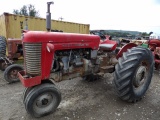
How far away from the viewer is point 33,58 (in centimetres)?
281

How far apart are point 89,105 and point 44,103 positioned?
0.97m

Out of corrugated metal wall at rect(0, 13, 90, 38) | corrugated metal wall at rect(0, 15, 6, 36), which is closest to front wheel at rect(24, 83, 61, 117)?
corrugated metal wall at rect(0, 13, 90, 38)

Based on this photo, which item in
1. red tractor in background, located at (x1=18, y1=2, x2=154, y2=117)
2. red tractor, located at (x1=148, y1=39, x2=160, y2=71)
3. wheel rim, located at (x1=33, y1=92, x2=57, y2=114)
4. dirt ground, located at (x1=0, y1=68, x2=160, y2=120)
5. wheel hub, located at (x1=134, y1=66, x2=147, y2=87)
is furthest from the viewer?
red tractor, located at (x1=148, y1=39, x2=160, y2=71)

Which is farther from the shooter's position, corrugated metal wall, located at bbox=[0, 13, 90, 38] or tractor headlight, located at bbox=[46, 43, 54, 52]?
corrugated metal wall, located at bbox=[0, 13, 90, 38]

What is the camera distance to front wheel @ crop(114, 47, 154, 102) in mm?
3250

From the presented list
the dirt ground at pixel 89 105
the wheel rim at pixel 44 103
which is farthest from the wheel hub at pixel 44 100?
the dirt ground at pixel 89 105

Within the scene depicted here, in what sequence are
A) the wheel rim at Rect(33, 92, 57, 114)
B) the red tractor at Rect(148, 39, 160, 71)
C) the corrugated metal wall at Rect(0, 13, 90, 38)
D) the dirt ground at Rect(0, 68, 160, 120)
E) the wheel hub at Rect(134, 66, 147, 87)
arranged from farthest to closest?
the corrugated metal wall at Rect(0, 13, 90, 38)
the red tractor at Rect(148, 39, 160, 71)
the wheel hub at Rect(134, 66, 147, 87)
the dirt ground at Rect(0, 68, 160, 120)
the wheel rim at Rect(33, 92, 57, 114)

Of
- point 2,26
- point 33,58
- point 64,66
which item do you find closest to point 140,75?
point 64,66

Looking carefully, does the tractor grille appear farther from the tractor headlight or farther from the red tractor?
the red tractor

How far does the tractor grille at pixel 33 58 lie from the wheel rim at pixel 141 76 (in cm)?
193

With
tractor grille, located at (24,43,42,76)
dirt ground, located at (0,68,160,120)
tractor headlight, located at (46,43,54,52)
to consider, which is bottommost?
dirt ground, located at (0,68,160,120)

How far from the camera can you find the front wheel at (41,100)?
2838 mm

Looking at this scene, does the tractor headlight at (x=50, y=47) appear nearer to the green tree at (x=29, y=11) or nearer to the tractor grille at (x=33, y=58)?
the tractor grille at (x=33, y=58)

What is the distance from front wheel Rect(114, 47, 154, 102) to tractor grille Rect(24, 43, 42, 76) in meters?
1.47
